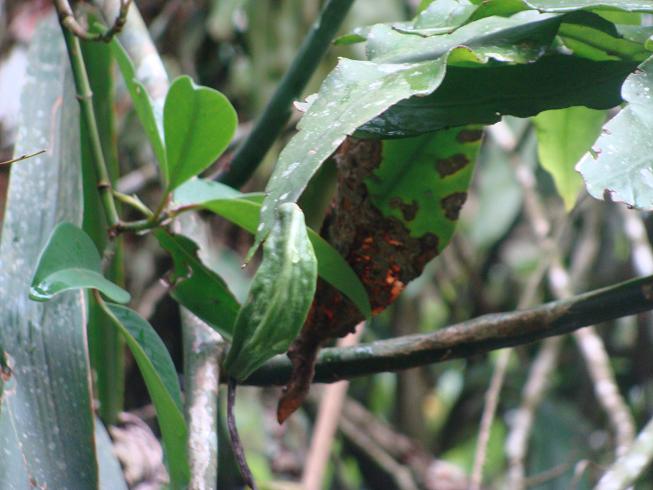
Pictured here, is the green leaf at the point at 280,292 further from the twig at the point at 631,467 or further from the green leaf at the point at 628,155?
the twig at the point at 631,467

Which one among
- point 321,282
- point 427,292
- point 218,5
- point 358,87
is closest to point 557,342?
point 427,292

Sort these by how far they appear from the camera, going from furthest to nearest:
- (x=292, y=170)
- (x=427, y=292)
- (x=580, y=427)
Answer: (x=427, y=292) < (x=580, y=427) < (x=292, y=170)

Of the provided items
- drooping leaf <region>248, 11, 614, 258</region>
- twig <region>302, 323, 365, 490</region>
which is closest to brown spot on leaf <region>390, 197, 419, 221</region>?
drooping leaf <region>248, 11, 614, 258</region>

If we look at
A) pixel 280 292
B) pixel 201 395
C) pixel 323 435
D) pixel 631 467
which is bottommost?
pixel 323 435

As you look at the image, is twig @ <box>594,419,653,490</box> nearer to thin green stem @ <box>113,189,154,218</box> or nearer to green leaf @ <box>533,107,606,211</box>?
green leaf @ <box>533,107,606,211</box>

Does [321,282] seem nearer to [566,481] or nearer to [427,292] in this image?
[566,481]

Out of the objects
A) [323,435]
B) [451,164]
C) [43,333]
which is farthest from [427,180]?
[323,435]

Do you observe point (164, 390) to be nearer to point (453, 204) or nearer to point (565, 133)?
point (453, 204)

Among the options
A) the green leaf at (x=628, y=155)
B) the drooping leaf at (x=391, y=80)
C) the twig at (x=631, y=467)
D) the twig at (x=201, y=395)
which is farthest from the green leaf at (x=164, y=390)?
the twig at (x=631, y=467)
